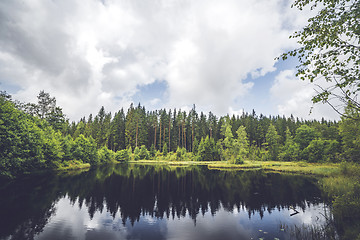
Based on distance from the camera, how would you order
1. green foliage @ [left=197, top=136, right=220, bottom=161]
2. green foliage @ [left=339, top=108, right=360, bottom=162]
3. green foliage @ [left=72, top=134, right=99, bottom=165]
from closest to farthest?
green foliage @ [left=339, top=108, right=360, bottom=162] < green foliage @ [left=72, top=134, right=99, bottom=165] < green foliage @ [left=197, top=136, right=220, bottom=161]

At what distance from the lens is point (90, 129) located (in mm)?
91438

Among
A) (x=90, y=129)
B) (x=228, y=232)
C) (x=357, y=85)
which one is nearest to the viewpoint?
(x=357, y=85)

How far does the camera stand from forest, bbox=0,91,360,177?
2175cm

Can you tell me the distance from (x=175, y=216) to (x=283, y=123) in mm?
102641

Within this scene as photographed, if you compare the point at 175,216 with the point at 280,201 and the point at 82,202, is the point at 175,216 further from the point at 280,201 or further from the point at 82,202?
the point at 280,201

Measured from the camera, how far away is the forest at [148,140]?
71.4 ft

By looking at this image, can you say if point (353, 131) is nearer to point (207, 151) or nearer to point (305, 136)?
point (305, 136)

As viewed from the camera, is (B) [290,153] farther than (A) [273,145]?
No

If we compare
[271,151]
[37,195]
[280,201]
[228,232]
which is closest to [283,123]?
[271,151]

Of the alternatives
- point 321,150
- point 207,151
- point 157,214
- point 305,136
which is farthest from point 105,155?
point 305,136

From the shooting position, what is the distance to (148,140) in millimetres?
89562

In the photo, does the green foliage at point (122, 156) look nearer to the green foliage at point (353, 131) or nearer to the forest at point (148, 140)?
the forest at point (148, 140)

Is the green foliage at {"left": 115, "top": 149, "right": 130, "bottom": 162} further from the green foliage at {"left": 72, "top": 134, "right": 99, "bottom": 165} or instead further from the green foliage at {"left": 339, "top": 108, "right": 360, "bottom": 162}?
the green foliage at {"left": 339, "top": 108, "right": 360, "bottom": 162}

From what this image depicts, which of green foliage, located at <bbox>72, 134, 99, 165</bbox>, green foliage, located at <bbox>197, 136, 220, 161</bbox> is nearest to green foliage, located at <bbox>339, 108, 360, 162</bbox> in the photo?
green foliage, located at <bbox>197, 136, 220, 161</bbox>
